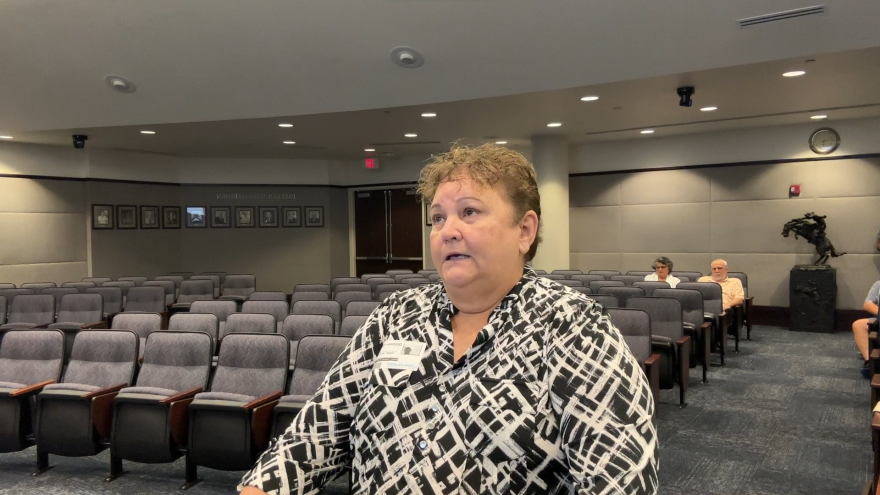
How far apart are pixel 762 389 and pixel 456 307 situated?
5.62 metres

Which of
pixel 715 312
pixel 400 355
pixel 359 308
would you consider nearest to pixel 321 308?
pixel 359 308

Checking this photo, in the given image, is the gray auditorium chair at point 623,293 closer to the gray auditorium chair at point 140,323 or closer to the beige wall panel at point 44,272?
the gray auditorium chair at point 140,323

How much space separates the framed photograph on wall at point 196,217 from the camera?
13.6 meters

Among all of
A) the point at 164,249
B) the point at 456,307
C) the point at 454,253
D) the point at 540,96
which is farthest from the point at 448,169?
the point at 164,249

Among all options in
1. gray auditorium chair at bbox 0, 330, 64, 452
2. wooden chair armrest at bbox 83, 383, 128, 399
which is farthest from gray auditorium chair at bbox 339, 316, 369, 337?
gray auditorium chair at bbox 0, 330, 64, 452

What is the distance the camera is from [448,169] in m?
1.27

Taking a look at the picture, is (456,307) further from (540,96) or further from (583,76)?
(540,96)

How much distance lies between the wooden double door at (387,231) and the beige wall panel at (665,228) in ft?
16.0

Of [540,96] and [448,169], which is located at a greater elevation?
[540,96]

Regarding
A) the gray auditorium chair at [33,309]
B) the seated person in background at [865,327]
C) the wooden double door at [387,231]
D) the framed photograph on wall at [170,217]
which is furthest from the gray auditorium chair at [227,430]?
the framed photograph on wall at [170,217]

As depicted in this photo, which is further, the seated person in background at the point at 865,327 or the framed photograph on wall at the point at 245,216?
the framed photograph on wall at the point at 245,216

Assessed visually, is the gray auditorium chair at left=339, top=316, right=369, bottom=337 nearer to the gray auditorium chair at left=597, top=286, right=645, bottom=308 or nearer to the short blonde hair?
the gray auditorium chair at left=597, top=286, right=645, bottom=308

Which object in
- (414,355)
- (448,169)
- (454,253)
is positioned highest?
(448,169)

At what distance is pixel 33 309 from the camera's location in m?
7.30
